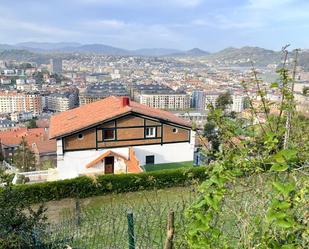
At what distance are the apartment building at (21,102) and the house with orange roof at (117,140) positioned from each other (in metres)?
107

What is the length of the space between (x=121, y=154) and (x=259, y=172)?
1435 centimetres

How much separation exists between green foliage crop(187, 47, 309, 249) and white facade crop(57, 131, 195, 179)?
12.1 metres

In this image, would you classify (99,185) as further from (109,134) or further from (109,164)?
(109,134)

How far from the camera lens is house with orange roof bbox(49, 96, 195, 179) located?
51.1 feet

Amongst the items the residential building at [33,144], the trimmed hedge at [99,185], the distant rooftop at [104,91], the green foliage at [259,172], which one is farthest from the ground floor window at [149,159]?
the distant rooftop at [104,91]

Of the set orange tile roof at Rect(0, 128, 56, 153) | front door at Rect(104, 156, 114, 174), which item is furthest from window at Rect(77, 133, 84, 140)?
orange tile roof at Rect(0, 128, 56, 153)

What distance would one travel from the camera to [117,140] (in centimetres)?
1628

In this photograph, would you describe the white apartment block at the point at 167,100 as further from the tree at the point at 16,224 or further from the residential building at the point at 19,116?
the tree at the point at 16,224

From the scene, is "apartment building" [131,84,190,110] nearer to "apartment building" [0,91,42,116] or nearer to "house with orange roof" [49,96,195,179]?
"apartment building" [0,91,42,116]

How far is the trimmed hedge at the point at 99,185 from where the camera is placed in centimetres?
1209

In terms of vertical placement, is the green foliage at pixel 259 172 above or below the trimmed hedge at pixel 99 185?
above

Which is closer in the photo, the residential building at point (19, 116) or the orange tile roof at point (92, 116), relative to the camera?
the orange tile roof at point (92, 116)

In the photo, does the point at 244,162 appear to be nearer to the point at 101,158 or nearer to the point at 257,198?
the point at 257,198

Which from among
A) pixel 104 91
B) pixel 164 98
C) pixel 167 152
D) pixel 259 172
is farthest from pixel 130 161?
pixel 104 91
